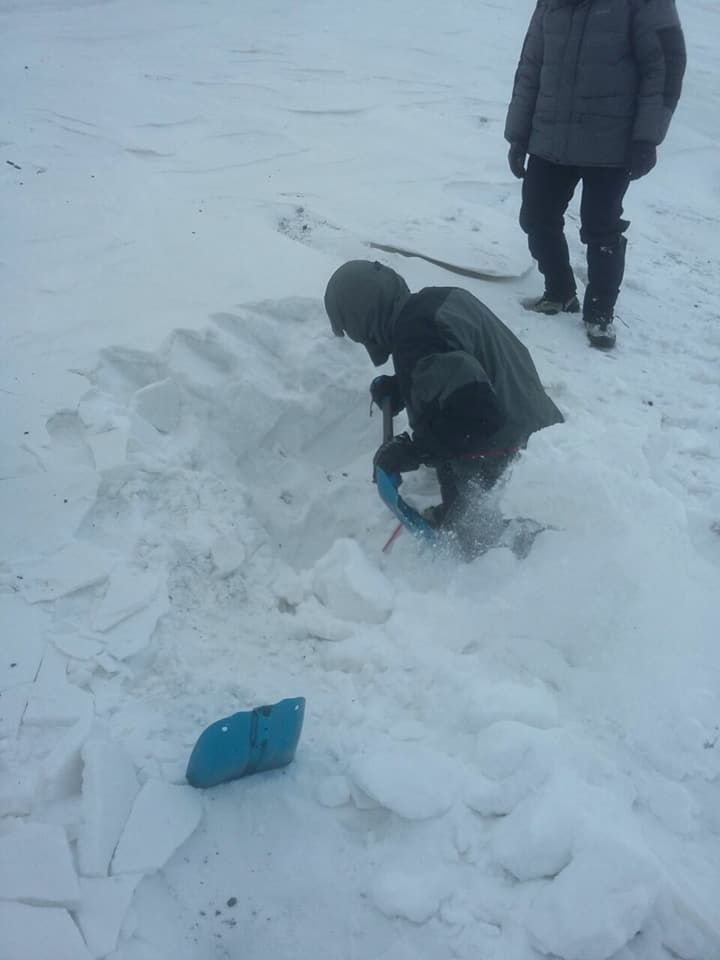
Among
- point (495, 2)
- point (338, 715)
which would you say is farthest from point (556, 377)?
point (495, 2)

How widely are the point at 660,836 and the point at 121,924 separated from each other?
1.07 metres

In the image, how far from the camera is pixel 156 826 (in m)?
1.50

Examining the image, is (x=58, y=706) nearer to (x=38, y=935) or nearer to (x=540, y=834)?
(x=38, y=935)

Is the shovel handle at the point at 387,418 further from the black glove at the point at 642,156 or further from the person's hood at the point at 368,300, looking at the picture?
the black glove at the point at 642,156

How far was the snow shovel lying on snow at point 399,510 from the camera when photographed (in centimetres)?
242

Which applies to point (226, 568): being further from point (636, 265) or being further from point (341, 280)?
point (636, 265)

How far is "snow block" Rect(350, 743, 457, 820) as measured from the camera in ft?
5.19

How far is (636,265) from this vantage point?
13.4 ft

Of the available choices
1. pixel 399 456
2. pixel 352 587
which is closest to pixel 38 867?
pixel 352 587

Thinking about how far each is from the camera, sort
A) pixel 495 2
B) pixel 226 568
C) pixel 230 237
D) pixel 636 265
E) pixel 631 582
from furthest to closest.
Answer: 1. pixel 495 2
2. pixel 636 265
3. pixel 230 237
4. pixel 226 568
5. pixel 631 582

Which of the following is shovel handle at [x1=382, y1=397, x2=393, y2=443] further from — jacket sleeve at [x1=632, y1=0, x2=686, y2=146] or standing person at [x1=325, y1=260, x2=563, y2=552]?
jacket sleeve at [x1=632, y1=0, x2=686, y2=146]

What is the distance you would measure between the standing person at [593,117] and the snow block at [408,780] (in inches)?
90.1

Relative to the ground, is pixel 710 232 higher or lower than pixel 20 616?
higher

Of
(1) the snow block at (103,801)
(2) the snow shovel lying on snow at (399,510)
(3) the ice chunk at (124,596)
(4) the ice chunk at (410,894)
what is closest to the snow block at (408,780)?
(4) the ice chunk at (410,894)
